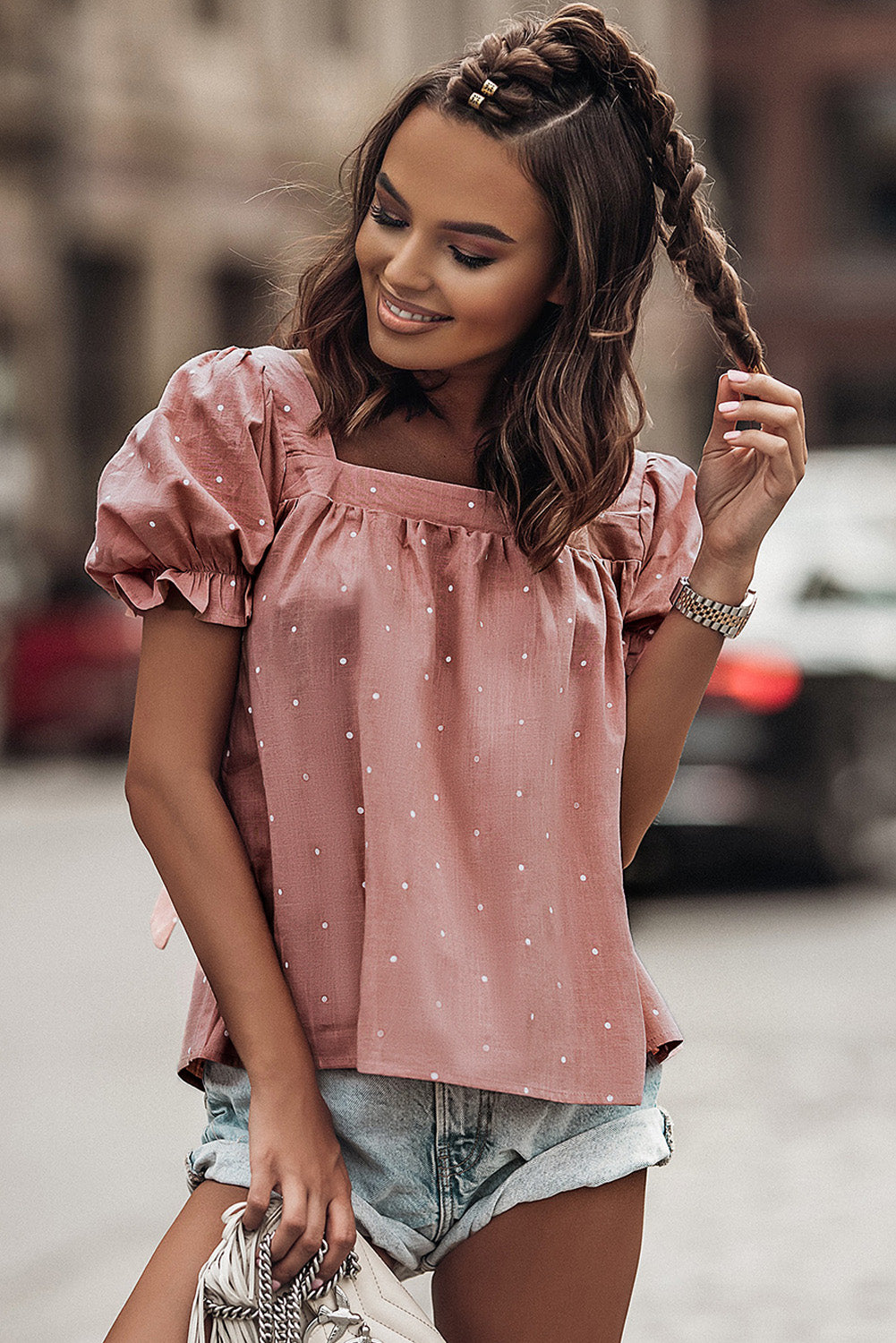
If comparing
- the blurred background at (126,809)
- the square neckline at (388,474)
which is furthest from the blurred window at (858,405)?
the square neckline at (388,474)

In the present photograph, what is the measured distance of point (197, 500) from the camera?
1.87m

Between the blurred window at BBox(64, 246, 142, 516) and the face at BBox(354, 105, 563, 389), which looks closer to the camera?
the face at BBox(354, 105, 563, 389)

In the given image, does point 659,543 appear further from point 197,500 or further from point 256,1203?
point 256,1203

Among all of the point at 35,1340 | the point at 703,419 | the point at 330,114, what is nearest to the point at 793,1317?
the point at 35,1340

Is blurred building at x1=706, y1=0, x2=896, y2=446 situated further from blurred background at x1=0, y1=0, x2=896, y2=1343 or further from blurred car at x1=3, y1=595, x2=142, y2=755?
blurred car at x1=3, y1=595, x2=142, y2=755

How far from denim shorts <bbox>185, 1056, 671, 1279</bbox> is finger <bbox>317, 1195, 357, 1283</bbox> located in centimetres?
7

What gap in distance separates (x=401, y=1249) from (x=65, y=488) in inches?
783

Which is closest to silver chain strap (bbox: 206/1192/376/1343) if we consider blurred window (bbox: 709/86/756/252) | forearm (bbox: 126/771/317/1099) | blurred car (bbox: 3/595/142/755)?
forearm (bbox: 126/771/317/1099)

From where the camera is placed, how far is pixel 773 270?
1375 inches

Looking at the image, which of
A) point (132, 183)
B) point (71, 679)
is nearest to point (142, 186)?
point (132, 183)

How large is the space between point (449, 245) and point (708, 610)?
46 centimetres

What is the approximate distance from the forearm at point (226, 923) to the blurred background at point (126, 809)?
27.0 inches

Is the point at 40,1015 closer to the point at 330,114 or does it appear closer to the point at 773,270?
the point at 330,114

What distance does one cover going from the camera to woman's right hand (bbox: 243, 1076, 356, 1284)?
5.89 ft
